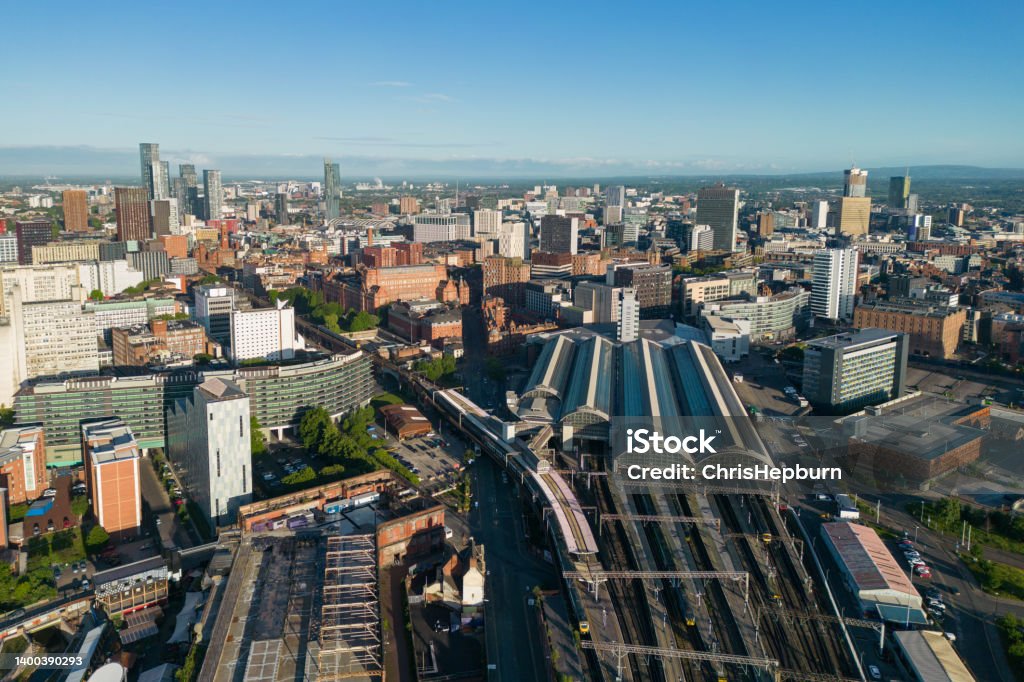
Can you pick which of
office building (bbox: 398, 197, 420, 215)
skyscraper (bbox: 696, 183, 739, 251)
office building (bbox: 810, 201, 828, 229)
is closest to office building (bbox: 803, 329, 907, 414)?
skyscraper (bbox: 696, 183, 739, 251)

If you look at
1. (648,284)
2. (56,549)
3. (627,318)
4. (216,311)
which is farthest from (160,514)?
(648,284)

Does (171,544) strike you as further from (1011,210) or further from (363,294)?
(1011,210)

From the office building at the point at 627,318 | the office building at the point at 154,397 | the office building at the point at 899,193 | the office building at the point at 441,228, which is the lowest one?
the office building at the point at 154,397

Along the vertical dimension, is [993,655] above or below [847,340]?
below

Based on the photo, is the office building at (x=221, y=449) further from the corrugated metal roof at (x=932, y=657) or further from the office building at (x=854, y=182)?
the office building at (x=854, y=182)

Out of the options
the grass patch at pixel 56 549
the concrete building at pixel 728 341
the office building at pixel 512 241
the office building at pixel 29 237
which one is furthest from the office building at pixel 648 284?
the office building at pixel 29 237

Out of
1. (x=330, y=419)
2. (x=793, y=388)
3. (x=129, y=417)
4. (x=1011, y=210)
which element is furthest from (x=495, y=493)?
(x=1011, y=210)
